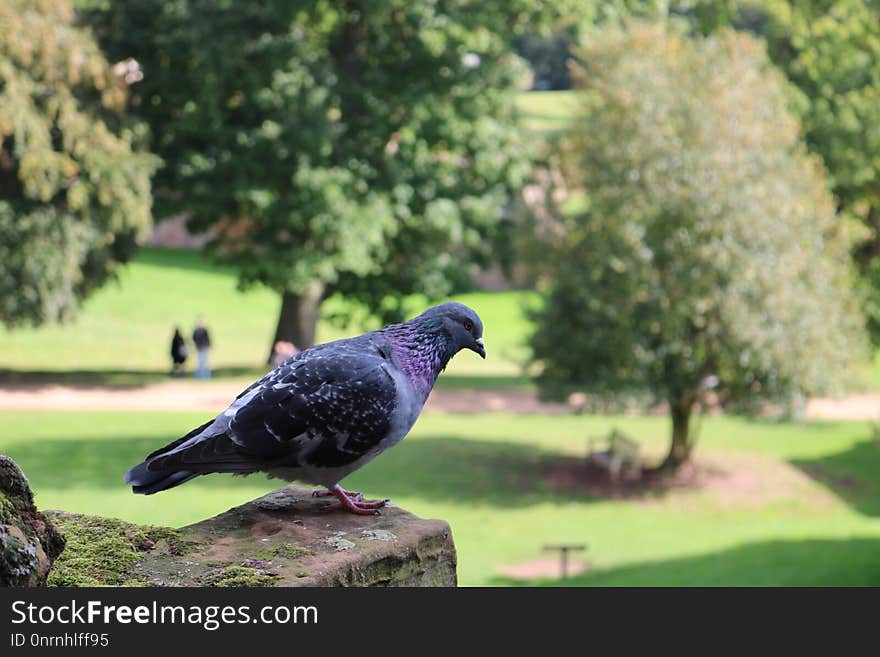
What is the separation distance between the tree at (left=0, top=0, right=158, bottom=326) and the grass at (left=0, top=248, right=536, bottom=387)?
2415 millimetres

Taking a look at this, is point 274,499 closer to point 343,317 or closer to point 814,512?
point 814,512

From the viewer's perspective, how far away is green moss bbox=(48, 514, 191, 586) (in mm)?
4980

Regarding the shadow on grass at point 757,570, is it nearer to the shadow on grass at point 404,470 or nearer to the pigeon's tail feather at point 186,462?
the shadow on grass at point 404,470

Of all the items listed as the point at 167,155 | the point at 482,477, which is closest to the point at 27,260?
the point at 167,155

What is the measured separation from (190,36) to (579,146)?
1127 centimetres

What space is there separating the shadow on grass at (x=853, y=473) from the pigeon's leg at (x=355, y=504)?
1966 centimetres

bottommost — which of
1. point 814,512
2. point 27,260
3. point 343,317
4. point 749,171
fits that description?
point 814,512

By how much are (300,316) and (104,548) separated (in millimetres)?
29019

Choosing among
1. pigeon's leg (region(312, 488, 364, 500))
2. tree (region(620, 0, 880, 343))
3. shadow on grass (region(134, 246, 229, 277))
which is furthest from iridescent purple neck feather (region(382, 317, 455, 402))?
shadow on grass (region(134, 246, 229, 277))

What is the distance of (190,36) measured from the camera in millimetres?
29734

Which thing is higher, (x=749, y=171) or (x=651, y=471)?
(x=749, y=171)

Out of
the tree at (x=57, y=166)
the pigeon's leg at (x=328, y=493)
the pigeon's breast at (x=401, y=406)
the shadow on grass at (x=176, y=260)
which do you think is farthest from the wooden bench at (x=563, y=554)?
the shadow on grass at (x=176, y=260)

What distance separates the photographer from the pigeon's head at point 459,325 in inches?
219

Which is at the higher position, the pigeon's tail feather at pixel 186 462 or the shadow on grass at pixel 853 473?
the pigeon's tail feather at pixel 186 462
